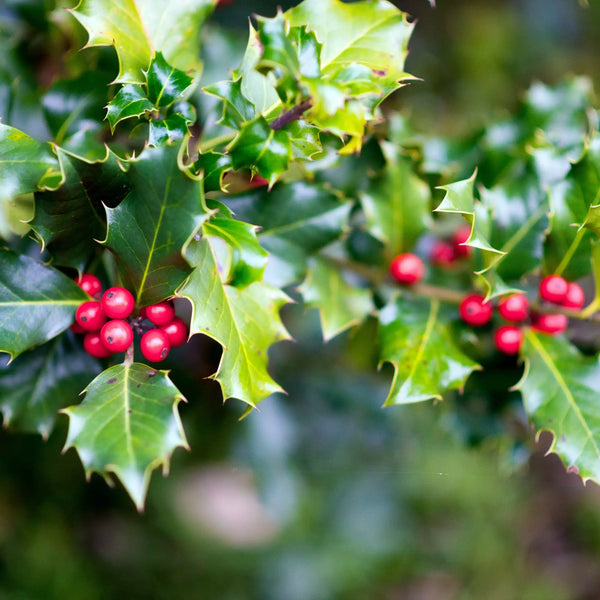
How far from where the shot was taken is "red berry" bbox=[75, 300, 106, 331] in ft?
3.12

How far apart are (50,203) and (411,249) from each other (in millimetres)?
844

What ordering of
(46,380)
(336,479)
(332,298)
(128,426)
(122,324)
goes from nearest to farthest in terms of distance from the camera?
(128,426), (122,324), (46,380), (332,298), (336,479)

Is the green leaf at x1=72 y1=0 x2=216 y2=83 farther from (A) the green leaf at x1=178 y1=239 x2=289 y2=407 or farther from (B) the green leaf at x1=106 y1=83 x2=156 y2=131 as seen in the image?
(A) the green leaf at x1=178 y1=239 x2=289 y2=407

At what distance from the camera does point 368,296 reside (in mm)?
1383

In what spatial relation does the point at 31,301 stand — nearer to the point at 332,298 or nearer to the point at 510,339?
the point at 332,298

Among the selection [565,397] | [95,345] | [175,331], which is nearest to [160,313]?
[175,331]

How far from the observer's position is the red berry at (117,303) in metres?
0.90

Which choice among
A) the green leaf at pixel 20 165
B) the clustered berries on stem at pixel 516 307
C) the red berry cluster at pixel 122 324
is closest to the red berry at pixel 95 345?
the red berry cluster at pixel 122 324

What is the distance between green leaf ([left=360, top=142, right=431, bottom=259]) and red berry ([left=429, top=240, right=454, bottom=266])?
198 mm

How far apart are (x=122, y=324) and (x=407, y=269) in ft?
2.32

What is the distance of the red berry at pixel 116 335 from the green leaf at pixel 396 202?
65 cm

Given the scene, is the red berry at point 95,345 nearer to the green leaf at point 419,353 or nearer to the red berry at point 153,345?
the red berry at point 153,345

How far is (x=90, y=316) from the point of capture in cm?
95

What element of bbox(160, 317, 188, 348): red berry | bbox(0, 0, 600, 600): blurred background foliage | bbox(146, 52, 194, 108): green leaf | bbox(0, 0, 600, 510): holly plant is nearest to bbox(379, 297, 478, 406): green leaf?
bbox(0, 0, 600, 510): holly plant
